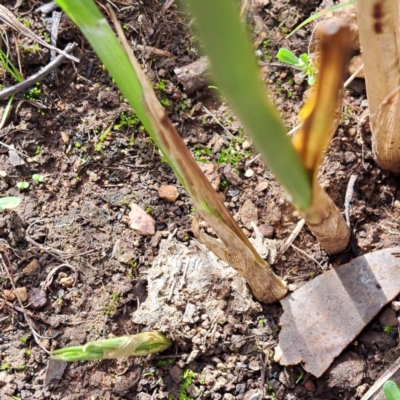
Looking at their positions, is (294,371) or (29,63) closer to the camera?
(294,371)

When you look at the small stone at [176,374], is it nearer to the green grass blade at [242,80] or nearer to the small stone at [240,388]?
the small stone at [240,388]

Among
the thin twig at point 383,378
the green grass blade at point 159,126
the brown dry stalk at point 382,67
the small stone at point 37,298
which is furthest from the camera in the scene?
the small stone at point 37,298

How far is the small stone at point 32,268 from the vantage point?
1172mm

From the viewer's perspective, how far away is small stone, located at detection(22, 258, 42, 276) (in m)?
1.17

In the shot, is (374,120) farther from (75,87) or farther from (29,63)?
(29,63)

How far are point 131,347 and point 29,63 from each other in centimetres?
88

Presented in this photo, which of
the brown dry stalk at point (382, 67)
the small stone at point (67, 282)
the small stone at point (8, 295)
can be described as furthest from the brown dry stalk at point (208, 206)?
the small stone at point (8, 295)

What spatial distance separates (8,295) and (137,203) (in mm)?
396

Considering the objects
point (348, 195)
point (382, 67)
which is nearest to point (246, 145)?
point (348, 195)

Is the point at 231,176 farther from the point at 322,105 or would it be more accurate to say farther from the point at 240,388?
the point at 322,105

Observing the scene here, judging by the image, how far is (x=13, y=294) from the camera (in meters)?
1.15

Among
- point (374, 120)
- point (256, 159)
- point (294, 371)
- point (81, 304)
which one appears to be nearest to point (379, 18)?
point (374, 120)

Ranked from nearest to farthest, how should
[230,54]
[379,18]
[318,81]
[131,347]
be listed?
[230,54]
[318,81]
[379,18]
[131,347]

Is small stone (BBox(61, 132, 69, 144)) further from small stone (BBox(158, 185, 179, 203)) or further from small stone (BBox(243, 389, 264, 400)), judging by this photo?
small stone (BBox(243, 389, 264, 400))
